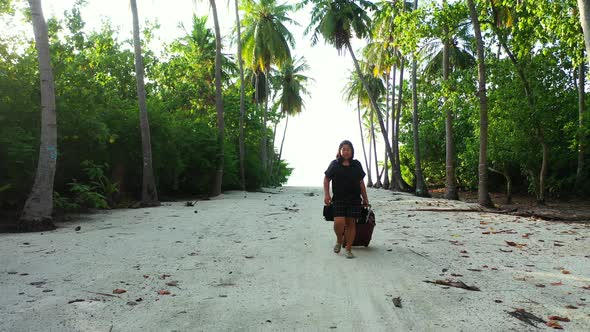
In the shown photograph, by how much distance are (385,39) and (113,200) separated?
19.3 m

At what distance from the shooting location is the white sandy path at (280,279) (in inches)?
128

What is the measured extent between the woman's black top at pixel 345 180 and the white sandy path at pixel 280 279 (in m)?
0.81

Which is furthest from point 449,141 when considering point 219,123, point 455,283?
point 455,283

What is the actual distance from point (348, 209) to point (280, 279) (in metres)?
1.66

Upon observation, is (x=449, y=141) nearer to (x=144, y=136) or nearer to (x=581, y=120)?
(x=581, y=120)

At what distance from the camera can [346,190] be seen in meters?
5.71

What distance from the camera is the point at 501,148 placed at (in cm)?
1672

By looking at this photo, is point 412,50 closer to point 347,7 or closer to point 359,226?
point 359,226

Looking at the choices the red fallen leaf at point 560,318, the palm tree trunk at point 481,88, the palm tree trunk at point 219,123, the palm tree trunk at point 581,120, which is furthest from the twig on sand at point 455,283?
the palm tree trunk at point 219,123

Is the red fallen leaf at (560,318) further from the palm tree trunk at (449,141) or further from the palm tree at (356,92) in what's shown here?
the palm tree at (356,92)

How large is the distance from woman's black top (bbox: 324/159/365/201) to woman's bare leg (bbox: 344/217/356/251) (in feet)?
1.01

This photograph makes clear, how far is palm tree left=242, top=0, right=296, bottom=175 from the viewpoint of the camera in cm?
2620

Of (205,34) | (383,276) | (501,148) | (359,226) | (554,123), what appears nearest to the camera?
(383,276)

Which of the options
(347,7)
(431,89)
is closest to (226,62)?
(347,7)
